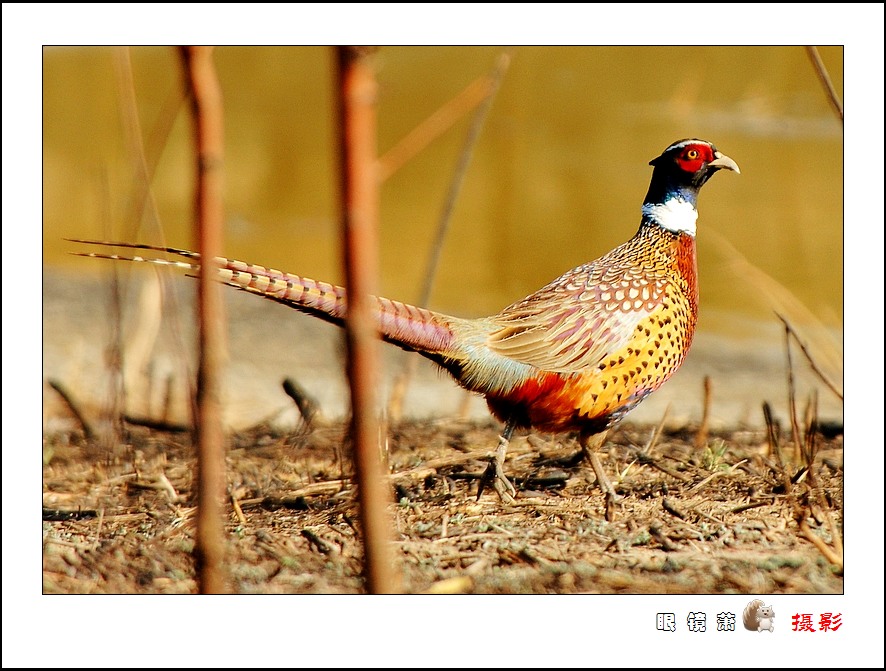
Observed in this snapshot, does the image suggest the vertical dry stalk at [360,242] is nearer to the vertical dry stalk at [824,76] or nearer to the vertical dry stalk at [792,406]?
the vertical dry stalk at [824,76]

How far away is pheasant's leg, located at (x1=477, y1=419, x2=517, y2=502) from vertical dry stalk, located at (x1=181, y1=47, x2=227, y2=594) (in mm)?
1912

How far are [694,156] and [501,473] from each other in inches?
61.9

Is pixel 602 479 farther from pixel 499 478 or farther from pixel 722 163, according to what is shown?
pixel 722 163

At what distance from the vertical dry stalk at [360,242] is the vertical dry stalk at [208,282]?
32 cm

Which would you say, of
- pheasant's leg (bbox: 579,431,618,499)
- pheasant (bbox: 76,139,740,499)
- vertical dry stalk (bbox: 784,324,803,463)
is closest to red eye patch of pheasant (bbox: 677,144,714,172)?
pheasant (bbox: 76,139,740,499)

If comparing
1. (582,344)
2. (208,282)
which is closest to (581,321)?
(582,344)

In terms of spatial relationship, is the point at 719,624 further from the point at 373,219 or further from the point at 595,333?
the point at 373,219

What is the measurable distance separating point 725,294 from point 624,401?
179 inches

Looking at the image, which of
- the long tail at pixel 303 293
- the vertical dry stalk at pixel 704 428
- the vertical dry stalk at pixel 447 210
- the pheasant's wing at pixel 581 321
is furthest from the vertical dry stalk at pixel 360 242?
the vertical dry stalk at pixel 704 428

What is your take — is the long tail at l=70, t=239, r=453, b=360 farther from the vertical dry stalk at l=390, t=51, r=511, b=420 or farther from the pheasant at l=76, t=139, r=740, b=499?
the vertical dry stalk at l=390, t=51, r=511, b=420

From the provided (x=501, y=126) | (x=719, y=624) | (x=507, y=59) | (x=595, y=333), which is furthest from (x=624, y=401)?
(x=501, y=126)

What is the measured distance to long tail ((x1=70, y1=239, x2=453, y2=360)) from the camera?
295 cm

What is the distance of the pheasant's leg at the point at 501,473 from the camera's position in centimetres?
410

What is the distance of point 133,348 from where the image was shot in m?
5.98
